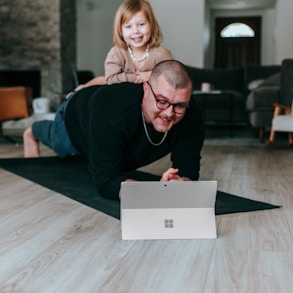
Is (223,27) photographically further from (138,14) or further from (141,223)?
(141,223)

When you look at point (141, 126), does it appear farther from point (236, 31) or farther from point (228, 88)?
point (236, 31)

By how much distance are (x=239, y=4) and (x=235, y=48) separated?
1.48 m

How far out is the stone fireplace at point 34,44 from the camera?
8812 millimetres

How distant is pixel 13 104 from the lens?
5.27 meters

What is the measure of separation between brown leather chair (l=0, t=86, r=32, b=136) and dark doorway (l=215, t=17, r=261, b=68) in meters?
8.14

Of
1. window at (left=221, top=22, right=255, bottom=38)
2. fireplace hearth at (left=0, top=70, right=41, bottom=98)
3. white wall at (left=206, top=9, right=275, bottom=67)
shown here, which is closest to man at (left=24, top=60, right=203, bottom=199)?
fireplace hearth at (left=0, top=70, right=41, bottom=98)

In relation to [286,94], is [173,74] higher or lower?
higher

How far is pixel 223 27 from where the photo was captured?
12.8 m

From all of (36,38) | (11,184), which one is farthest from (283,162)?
(36,38)

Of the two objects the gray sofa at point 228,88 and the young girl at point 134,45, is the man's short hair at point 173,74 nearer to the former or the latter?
the young girl at point 134,45

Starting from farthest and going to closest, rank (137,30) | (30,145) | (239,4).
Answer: (239,4) → (30,145) → (137,30)

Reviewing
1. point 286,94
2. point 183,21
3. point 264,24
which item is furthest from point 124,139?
point 264,24

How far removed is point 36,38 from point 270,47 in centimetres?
581

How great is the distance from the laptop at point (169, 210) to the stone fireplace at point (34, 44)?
23.7ft
